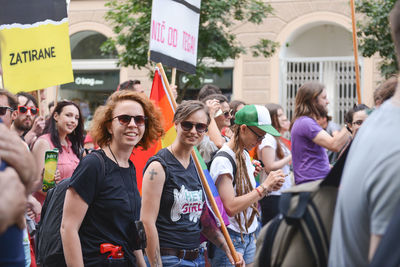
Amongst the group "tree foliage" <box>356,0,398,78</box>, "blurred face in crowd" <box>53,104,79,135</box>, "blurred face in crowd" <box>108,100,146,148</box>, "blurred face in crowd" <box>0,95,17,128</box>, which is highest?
"tree foliage" <box>356,0,398,78</box>

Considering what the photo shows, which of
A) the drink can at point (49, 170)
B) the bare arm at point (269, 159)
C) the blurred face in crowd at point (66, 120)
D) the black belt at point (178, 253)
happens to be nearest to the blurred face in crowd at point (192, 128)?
the black belt at point (178, 253)

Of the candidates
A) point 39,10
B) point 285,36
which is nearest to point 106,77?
point 285,36

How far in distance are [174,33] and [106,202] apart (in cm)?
317

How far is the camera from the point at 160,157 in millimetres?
3854

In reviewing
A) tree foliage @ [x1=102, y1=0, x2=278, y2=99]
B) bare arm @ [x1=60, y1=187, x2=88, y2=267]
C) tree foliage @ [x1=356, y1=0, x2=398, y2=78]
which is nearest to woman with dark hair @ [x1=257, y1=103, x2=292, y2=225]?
bare arm @ [x1=60, y1=187, x2=88, y2=267]

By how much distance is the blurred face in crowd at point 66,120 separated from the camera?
607 centimetres

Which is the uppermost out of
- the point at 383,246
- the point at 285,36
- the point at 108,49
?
the point at 285,36

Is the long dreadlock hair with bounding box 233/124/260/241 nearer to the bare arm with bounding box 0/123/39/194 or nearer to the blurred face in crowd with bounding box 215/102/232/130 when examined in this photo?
the blurred face in crowd with bounding box 215/102/232/130

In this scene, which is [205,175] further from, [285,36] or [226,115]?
[285,36]

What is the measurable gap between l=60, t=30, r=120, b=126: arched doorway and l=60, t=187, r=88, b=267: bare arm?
17.3 m

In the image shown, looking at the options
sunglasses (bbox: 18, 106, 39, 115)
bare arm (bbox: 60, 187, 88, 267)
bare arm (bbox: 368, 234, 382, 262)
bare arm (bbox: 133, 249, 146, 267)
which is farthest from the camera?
sunglasses (bbox: 18, 106, 39, 115)

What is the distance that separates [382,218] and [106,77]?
19.6 m

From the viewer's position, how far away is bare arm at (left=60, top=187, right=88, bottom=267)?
3158 mm

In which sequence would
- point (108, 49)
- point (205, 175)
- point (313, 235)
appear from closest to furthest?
point (313, 235), point (205, 175), point (108, 49)
